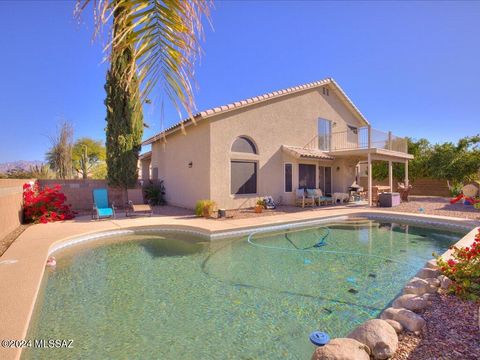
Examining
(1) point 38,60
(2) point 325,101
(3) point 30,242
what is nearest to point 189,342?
(3) point 30,242

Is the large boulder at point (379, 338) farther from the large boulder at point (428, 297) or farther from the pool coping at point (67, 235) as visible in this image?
the pool coping at point (67, 235)

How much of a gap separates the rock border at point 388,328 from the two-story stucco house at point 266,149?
11073mm

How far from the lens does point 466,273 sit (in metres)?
4.81

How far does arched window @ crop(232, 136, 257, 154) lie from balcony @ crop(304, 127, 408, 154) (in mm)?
5016

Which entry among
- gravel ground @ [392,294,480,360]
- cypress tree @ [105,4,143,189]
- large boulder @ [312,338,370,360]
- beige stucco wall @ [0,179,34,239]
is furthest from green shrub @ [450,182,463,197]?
beige stucco wall @ [0,179,34,239]

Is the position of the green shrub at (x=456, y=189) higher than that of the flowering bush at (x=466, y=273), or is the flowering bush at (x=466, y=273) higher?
the green shrub at (x=456, y=189)

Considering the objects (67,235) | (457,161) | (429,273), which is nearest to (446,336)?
(429,273)

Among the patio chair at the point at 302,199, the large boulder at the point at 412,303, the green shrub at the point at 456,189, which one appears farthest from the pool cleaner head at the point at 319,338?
the green shrub at the point at 456,189

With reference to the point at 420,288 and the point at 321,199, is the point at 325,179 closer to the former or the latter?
the point at 321,199

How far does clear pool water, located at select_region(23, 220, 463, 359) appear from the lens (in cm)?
409

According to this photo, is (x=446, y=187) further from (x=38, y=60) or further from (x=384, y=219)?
(x=38, y=60)

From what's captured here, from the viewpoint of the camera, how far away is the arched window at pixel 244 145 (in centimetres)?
1577

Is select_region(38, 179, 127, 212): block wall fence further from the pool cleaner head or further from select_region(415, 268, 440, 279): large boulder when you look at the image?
select_region(415, 268, 440, 279): large boulder

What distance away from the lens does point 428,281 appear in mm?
5176
